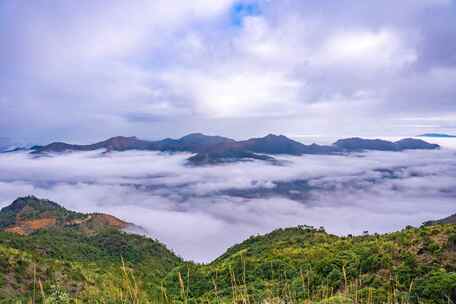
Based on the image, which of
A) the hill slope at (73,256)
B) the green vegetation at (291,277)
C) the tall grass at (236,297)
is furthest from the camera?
the hill slope at (73,256)

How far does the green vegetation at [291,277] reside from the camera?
6.77m

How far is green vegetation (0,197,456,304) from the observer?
6766 millimetres

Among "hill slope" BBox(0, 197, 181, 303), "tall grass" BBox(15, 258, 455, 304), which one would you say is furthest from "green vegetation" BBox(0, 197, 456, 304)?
"hill slope" BBox(0, 197, 181, 303)

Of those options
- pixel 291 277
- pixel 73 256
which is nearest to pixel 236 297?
pixel 291 277

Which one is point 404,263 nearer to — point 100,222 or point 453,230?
point 453,230

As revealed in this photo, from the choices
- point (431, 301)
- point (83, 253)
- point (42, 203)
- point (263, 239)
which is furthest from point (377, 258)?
point (42, 203)

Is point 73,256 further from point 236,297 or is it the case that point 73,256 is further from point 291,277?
point 236,297

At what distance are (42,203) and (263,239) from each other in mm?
99965

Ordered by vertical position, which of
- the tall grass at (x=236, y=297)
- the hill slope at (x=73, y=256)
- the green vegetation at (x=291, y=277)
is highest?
the tall grass at (x=236, y=297)

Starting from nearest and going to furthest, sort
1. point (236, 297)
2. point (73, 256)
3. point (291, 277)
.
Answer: point (236, 297)
point (291, 277)
point (73, 256)

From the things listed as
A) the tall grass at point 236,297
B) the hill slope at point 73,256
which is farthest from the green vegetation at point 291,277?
the hill slope at point 73,256

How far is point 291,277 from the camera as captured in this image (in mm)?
18547

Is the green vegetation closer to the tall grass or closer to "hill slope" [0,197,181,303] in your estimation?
the tall grass

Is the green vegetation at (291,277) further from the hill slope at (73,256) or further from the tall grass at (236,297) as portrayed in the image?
the hill slope at (73,256)
